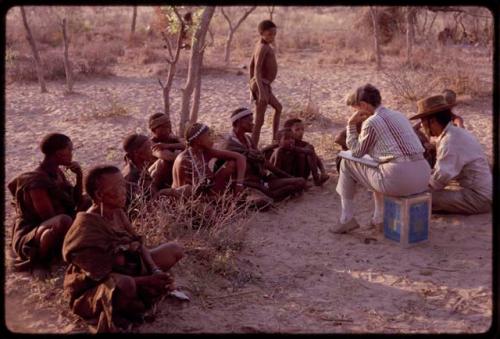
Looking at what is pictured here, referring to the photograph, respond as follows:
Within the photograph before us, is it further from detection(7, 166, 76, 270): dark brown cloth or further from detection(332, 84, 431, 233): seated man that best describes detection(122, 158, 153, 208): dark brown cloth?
detection(332, 84, 431, 233): seated man

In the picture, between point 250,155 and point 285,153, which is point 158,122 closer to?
point 250,155

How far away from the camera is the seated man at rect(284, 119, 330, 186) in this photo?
623 cm

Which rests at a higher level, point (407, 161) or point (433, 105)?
point (433, 105)

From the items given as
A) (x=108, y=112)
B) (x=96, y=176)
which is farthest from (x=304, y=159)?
(x=108, y=112)

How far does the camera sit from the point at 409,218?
489 cm

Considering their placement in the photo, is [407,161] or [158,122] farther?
[158,122]

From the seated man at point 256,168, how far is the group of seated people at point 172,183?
0.01 meters

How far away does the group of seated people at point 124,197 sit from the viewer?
11.2ft

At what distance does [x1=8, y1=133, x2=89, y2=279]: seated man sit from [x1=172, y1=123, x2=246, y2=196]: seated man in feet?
3.61

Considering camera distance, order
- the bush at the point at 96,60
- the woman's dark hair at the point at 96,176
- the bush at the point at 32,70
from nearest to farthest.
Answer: the woman's dark hair at the point at 96,176
the bush at the point at 32,70
the bush at the point at 96,60

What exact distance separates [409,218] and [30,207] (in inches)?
110

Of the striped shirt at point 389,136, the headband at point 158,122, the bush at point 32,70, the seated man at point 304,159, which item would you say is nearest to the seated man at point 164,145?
the headband at point 158,122

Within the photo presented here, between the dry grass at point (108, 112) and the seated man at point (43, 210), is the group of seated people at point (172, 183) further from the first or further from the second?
the dry grass at point (108, 112)
